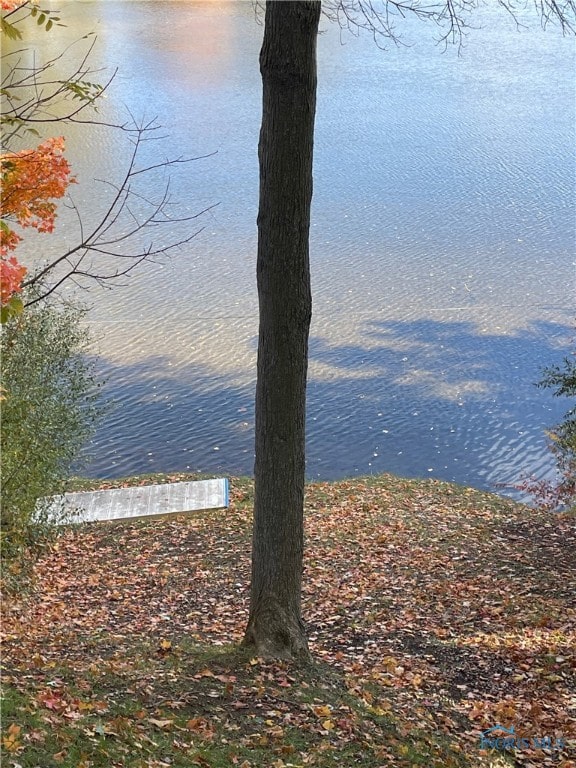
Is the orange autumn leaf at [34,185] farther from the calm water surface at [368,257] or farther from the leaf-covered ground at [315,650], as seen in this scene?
the calm water surface at [368,257]

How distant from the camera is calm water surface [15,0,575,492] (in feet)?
51.3

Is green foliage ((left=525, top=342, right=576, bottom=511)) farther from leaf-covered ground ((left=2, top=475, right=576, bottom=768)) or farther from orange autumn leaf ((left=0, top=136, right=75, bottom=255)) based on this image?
orange autumn leaf ((left=0, top=136, right=75, bottom=255))

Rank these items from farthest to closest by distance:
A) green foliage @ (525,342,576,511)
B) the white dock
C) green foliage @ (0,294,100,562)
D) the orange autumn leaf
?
green foliage @ (525,342,576,511), the white dock, green foliage @ (0,294,100,562), the orange autumn leaf

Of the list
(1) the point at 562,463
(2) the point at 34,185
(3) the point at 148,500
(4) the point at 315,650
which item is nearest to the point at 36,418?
(2) the point at 34,185

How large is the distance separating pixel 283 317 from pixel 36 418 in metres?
4.58

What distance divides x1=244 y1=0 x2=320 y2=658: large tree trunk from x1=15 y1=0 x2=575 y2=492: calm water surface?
862 centimetres

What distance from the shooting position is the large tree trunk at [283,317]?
4.92 meters

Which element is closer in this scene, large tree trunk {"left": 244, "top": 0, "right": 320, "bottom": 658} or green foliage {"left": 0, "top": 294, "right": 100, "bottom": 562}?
large tree trunk {"left": 244, "top": 0, "right": 320, "bottom": 658}

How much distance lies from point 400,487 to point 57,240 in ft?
45.5

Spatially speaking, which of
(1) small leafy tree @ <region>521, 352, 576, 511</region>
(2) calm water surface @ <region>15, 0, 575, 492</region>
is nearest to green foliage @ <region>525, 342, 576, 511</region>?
(1) small leafy tree @ <region>521, 352, 576, 511</region>

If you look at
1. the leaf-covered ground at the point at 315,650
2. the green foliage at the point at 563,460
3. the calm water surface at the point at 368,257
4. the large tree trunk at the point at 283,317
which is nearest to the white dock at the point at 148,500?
the leaf-covered ground at the point at 315,650

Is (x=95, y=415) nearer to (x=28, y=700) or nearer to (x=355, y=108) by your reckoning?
(x=28, y=700)

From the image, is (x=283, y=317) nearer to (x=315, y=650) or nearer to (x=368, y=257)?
(x=315, y=650)

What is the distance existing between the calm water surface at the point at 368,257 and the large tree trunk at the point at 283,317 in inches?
339
